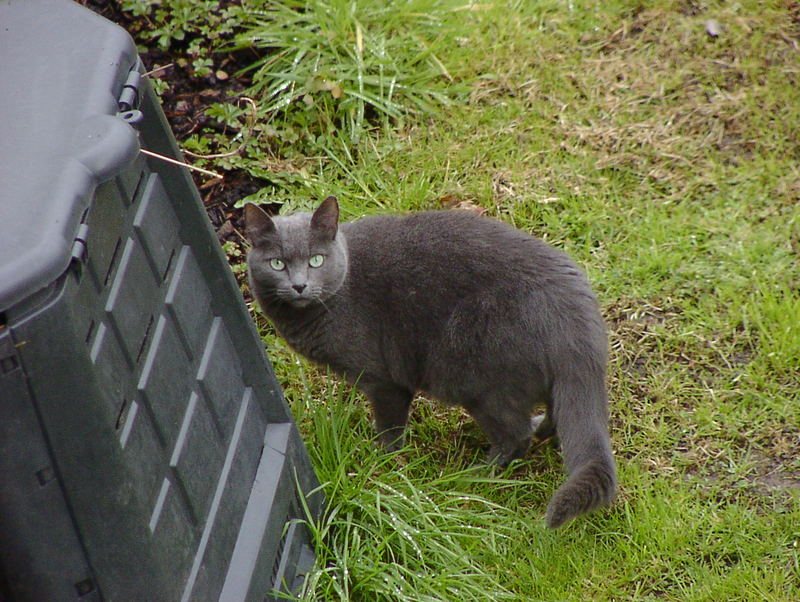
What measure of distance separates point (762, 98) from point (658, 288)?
49.5 inches

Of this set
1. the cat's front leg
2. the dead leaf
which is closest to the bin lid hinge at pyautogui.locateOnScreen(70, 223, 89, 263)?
the cat's front leg

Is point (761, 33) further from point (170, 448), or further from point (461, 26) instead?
point (170, 448)

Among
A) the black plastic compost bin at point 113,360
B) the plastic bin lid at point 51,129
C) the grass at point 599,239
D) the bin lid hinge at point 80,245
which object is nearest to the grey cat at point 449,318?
the grass at point 599,239

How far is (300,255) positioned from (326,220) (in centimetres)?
14

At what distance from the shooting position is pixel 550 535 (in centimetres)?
259

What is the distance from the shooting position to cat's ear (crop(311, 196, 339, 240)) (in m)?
2.81

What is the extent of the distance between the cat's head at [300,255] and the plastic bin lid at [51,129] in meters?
0.94

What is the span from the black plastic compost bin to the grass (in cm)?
44

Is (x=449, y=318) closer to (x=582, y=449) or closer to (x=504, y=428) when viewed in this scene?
(x=504, y=428)

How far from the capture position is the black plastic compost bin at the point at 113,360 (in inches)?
58.0

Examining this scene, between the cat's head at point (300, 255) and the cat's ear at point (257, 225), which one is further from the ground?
the cat's ear at point (257, 225)

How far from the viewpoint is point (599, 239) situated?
3574mm

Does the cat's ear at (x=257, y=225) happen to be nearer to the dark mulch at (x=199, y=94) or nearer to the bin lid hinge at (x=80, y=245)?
the dark mulch at (x=199, y=94)

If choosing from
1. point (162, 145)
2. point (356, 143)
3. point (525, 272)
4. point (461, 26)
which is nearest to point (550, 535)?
point (525, 272)
